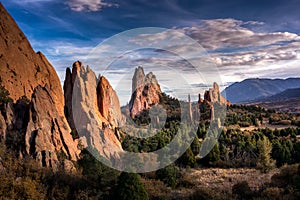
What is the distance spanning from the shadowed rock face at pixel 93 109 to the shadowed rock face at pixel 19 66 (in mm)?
2385

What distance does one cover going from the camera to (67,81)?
40.8 meters

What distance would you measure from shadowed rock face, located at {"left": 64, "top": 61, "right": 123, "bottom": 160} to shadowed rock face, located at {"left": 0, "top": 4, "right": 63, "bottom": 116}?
7.82ft

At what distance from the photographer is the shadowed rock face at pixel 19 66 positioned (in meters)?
30.0

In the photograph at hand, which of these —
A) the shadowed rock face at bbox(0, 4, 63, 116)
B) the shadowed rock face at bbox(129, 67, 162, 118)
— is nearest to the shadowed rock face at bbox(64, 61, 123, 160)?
the shadowed rock face at bbox(0, 4, 63, 116)

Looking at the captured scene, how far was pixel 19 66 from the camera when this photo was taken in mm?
32031

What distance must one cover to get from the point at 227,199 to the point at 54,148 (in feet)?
47.0

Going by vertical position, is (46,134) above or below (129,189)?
above

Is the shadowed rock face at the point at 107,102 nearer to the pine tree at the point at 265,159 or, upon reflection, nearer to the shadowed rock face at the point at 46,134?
the shadowed rock face at the point at 46,134

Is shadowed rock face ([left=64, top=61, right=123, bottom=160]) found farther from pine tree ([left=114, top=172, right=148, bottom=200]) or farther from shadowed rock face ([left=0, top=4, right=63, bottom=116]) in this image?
pine tree ([left=114, top=172, right=148, bottom=200])

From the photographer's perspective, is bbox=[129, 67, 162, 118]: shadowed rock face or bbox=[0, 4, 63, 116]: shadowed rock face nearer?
bbox=[0, 4, 63, 116]: shadowed rock face

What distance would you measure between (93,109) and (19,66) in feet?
36.0

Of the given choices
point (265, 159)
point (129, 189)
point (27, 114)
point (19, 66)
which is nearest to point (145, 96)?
point (19, 66)

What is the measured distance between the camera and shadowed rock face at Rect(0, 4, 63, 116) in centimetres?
3005

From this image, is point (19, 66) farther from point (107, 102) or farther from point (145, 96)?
point (145, 96)
